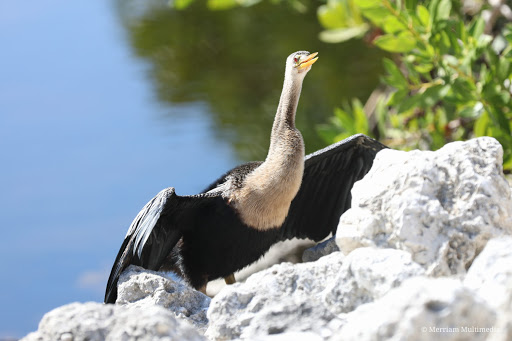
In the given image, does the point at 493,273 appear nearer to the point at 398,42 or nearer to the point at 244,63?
the point at 398,42

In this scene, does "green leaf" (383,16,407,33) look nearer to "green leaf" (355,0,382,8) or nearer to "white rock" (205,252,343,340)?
"green leaf" (355,0,382,8)

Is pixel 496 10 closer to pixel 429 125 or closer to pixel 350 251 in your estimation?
pixel 429 125

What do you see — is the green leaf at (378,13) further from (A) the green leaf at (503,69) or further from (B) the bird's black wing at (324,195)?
(B) the bird's black wing at (324,195)

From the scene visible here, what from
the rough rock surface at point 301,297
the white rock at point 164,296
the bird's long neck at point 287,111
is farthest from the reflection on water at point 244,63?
the rough rock surface at point 301,297

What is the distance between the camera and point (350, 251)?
2.11 m

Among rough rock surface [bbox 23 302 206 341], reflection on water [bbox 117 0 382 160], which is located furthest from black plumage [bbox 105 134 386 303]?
reflection on water [bbox 117 0 382 160]

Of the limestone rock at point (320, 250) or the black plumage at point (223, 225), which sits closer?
the black plumage at point (223, 225)

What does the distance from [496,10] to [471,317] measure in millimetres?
3259

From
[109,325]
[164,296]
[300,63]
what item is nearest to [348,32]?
[300,63]

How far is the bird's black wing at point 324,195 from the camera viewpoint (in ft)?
10.5

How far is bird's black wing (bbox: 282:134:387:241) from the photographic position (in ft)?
10.5

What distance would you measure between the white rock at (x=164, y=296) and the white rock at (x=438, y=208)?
564 millimetres

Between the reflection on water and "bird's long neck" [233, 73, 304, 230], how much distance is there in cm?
310

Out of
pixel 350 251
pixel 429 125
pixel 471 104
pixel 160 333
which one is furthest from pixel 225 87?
pixel 160 333
